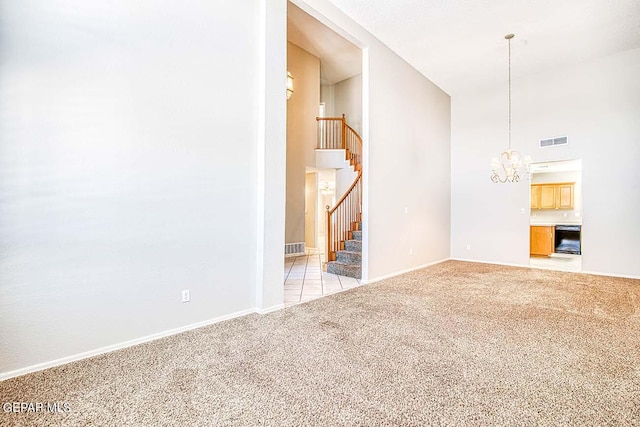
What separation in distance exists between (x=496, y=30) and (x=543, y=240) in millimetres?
6185

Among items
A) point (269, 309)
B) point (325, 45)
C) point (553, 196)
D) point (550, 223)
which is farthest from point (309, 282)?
point (553, 196)

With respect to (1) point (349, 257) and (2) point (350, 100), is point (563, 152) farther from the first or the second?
(2) point (350, 100)

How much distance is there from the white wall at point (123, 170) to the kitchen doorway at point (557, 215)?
27.4ft

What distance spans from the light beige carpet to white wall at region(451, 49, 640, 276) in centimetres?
275

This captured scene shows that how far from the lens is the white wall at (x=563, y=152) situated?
5.48 metres

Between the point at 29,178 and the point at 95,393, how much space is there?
60.1 inches

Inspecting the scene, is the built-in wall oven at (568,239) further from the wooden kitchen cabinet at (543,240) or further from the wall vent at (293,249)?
the wall vent at (293,249)

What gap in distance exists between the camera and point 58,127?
226 cm

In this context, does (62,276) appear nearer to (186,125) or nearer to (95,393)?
(95,393)

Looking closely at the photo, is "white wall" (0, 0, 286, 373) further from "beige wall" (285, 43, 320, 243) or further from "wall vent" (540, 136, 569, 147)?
"wall vent" (540, 136, 569, 147)

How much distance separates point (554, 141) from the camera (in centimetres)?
626

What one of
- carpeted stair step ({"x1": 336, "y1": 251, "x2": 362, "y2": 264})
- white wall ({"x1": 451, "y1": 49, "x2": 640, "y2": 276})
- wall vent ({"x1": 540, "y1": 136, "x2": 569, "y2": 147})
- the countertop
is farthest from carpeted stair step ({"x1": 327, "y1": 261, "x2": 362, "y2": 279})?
the countertop
